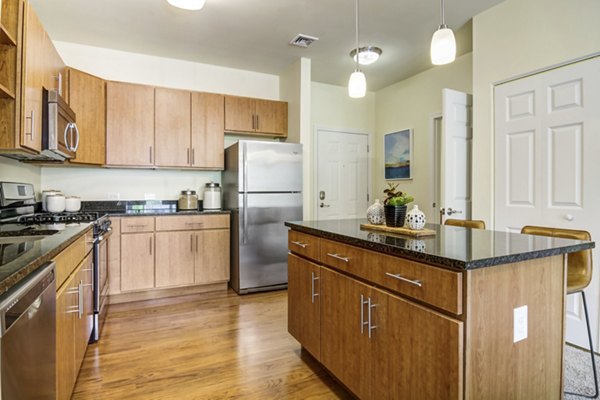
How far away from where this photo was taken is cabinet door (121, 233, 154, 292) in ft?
11.0

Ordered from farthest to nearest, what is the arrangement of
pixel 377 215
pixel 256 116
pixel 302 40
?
1. pixel 256 116
2. pixel 302 40
3. pixel 377 215

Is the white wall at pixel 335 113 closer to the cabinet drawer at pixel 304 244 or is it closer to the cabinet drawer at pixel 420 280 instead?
the cabinet drawer at pixel 304 244

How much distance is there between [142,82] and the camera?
12.8 ft

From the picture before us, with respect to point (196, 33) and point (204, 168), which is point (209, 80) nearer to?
point (196, 33)

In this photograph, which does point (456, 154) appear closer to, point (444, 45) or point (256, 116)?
point (444, 45)

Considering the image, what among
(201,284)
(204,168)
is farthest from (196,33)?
(201,284)

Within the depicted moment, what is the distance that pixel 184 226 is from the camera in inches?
142

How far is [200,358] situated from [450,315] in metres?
1.76

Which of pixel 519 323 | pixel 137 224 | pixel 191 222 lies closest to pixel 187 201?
pixel 191 222

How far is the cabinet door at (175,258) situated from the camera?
351 cm

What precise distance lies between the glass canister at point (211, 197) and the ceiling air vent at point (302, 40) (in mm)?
1833

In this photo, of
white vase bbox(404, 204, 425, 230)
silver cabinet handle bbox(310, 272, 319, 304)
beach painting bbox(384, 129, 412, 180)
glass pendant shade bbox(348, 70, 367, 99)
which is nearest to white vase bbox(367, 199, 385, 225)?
white vase bbox(404, 204, 425, 230)

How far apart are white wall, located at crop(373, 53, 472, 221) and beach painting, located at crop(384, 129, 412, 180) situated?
77mm

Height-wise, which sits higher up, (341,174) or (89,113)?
(89,113)
